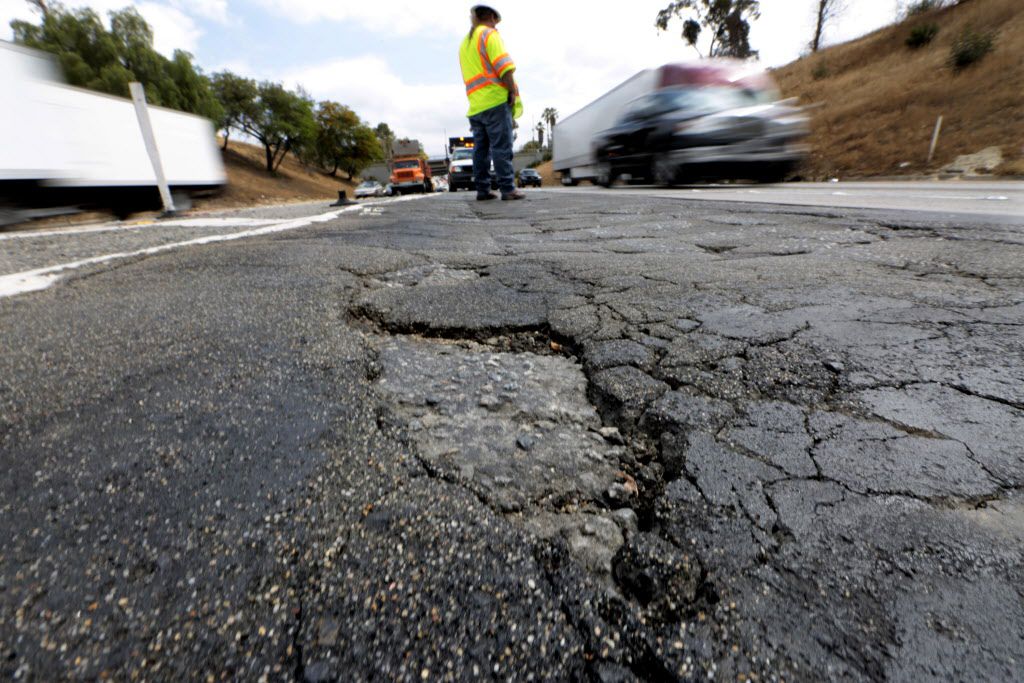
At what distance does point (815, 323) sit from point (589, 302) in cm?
85

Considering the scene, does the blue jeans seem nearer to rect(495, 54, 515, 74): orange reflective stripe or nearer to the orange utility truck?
rect(495, 54, 515, 74): orange reflective stripe

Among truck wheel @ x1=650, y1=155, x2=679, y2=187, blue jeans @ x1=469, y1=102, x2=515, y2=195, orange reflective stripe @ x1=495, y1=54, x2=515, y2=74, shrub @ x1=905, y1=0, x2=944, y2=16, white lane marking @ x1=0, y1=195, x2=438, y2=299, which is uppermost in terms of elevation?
shrub @ x1=905, y1=0, x2=944, y2=16

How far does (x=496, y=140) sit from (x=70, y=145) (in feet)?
21.4

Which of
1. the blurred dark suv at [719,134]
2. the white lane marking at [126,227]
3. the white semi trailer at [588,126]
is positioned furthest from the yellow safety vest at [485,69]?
the white semi trailer at [588,126]

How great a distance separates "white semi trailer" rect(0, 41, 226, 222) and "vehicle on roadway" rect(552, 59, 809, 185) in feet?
30.3

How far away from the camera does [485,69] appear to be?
19.2 feet

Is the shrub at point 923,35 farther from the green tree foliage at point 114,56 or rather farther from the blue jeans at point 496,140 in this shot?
the green tree foliage at point 114,56

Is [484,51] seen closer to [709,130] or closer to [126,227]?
[709,130]

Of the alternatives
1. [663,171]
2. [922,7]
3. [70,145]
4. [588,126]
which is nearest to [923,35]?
[922,7]

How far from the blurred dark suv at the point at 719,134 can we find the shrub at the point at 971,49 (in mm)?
15786

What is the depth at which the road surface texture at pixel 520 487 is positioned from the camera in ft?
2.03

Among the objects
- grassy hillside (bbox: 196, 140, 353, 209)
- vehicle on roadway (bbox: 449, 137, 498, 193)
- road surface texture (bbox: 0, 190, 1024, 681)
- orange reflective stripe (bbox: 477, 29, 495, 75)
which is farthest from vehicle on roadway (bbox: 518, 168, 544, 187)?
road surface texture (bbox: 0, 190, 1024, 681)

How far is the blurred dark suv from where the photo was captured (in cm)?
727

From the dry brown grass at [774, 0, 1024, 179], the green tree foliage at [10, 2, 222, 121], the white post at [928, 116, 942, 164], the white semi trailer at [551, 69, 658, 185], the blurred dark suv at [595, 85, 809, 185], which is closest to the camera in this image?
the blurred dark suv at [595, 85, 809, 185]
